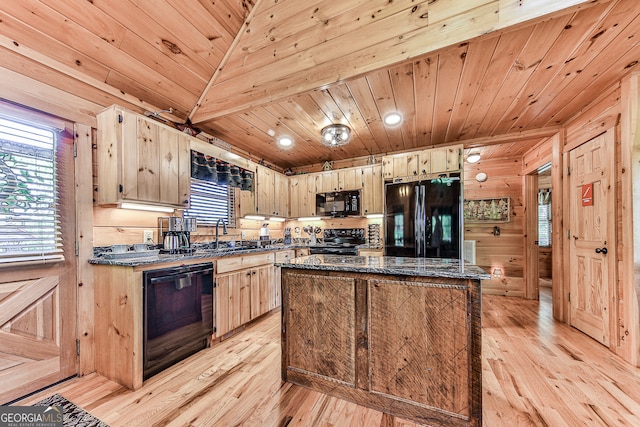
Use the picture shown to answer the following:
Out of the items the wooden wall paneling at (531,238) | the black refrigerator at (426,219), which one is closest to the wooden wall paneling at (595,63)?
the black refrigerator at (426,219)

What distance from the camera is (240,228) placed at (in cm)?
371

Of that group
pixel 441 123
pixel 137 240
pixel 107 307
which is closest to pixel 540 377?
pixel 441 123

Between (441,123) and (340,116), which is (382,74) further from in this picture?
(441,123)

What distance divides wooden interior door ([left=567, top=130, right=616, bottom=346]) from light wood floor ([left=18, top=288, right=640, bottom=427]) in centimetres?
38

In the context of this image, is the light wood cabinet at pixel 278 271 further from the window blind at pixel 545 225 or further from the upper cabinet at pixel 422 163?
the window blind at pixel 545 225

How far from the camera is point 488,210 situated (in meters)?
4.50

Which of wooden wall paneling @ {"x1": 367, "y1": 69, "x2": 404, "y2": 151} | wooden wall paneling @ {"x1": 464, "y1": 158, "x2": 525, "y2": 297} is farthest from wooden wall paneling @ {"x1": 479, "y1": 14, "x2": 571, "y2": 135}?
wooden wall paneling @ {"x1": 464, "y1": 158, "x2": 525, "y2": 297}

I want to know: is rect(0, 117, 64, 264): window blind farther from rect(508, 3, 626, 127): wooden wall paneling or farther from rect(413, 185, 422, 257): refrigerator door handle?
rect(508, 3, 626, 127): wooden wall paneling

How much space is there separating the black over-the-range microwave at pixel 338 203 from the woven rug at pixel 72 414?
343cm

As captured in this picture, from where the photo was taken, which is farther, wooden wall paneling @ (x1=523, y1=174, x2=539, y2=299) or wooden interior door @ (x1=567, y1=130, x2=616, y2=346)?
wooden wall paneling @ (x1=523, y1=174, x2=539, y2=299)

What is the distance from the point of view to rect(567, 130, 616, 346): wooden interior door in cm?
240

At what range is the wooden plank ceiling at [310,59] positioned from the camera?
1.69 m

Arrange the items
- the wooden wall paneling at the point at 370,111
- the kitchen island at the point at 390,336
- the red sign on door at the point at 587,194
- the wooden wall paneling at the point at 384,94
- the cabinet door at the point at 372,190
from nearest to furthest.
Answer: the kitchen island at the point at 390,336, the wooden wall paneling at the point at 384,94, the wooden wall paneling at the point at 370,111, the red sign on door at the point at 587,194, the cabinet door at the point at 372,190

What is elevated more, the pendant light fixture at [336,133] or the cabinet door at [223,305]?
the pendant light fixture at [336,133]
